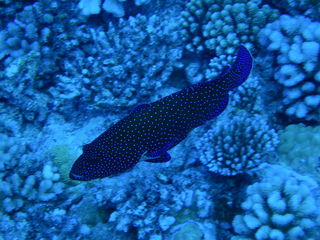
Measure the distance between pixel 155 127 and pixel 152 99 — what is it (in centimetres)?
196

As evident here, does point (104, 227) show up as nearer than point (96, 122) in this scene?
Yes

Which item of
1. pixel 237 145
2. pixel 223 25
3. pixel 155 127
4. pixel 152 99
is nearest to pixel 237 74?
pixel 237 145

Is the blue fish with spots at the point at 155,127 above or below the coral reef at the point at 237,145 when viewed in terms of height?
above

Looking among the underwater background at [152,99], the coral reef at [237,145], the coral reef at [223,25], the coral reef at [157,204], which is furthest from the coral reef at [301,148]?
the coral reef at [223,25]

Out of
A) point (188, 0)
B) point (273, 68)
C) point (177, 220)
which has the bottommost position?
point (177, 220)

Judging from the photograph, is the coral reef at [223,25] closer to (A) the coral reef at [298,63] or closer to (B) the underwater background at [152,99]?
(B) the underwater background at [152,99]

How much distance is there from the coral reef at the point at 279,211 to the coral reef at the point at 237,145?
51 cm

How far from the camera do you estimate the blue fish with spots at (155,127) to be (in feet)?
12.4

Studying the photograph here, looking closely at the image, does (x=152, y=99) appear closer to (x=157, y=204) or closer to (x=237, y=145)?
(x=237, y=145)

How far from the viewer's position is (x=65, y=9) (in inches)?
235

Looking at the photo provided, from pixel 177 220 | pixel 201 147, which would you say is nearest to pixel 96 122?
pixel 201 147

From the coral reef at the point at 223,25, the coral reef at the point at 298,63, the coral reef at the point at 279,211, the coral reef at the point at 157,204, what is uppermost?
the coral reef at the point at 223,25

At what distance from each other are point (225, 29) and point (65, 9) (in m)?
3.48

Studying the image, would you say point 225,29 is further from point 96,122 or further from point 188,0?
point 96,122
